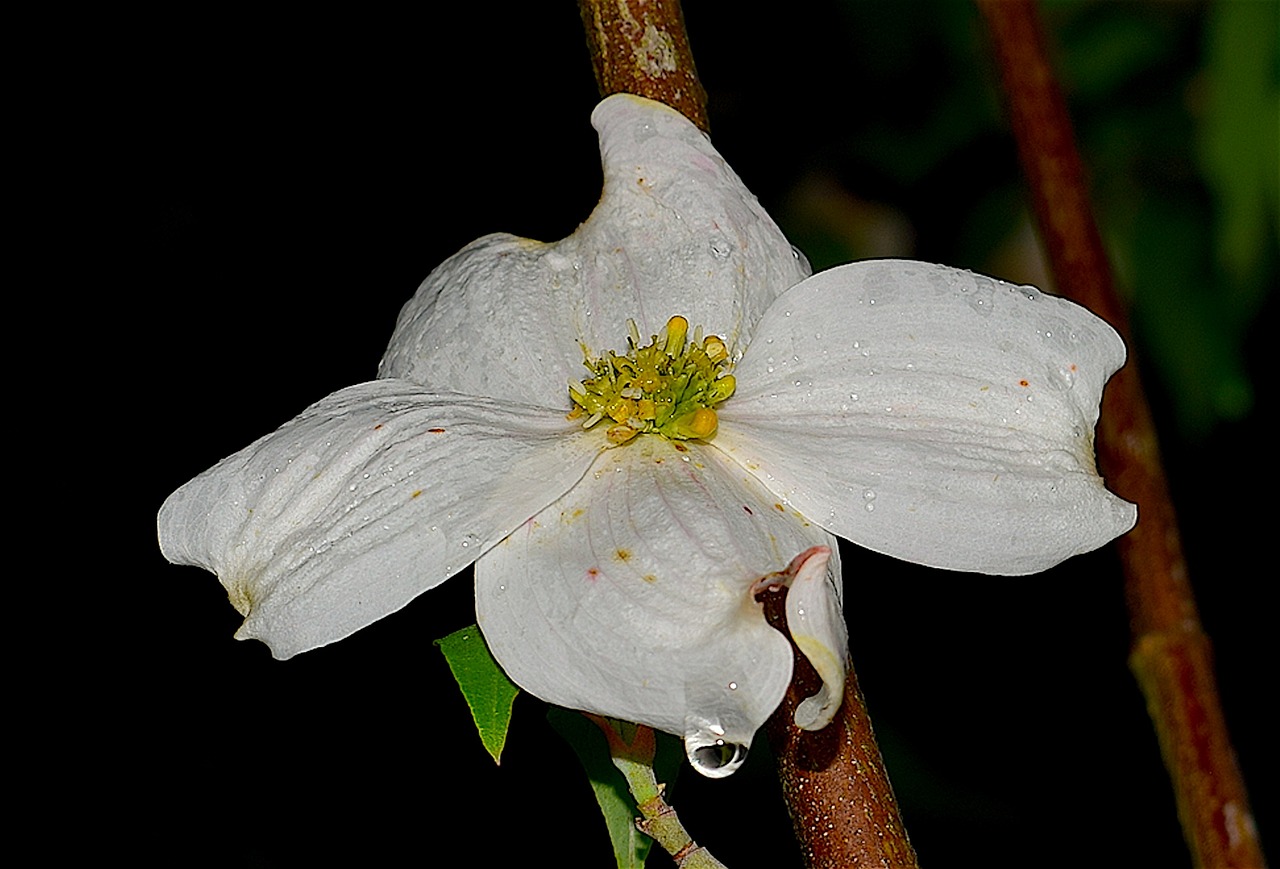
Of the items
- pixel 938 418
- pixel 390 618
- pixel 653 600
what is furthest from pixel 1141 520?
pixel 390 618

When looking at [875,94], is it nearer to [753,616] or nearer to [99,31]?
[99,31]

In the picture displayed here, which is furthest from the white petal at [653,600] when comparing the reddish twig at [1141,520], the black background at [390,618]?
the black background at [390,618]

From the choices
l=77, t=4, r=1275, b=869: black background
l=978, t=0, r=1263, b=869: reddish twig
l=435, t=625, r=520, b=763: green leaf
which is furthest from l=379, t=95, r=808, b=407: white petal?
l=77, t=4, r=1275, b=869: black background

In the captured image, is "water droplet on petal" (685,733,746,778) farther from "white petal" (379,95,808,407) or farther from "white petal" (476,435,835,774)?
"white petal" (379,95,808,407)

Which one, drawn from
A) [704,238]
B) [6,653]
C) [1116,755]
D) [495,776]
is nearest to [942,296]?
[704,238]

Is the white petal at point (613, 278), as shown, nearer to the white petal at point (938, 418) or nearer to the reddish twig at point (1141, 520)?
the white petal at point (938, 418)
